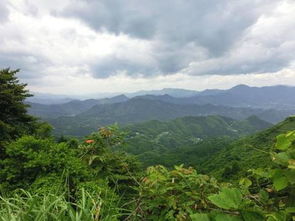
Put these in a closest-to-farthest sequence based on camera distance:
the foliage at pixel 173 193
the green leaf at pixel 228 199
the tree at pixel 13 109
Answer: the green leaf at pixel 228 199
the foliage at pixel 173 193
the tree at pixel 13 109

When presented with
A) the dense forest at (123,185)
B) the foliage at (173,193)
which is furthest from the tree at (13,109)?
the foliage at (173,193)

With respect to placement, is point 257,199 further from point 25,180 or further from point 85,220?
point 25,180

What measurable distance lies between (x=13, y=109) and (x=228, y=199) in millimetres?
28977

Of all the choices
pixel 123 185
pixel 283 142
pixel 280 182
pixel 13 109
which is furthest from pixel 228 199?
pixel 13 109

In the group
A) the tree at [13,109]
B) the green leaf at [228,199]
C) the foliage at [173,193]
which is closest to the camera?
the green leaf at [228,199]

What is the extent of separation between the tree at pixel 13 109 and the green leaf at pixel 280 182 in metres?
25.3

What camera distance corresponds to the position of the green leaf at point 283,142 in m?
1.71

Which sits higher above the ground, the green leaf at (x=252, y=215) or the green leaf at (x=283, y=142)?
the green leaf at (x=283, y=142)

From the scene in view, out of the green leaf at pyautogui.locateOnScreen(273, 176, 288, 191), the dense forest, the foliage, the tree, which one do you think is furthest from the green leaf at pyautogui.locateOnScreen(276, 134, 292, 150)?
the tree

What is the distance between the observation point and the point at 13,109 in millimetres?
27500

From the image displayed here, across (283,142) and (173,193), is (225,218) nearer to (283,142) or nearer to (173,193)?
(283,142)

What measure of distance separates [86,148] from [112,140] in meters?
0.75

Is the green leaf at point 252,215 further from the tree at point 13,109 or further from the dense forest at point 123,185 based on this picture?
the tree at point 13,109

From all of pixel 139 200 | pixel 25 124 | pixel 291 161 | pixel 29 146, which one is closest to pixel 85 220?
pixel 139 200
